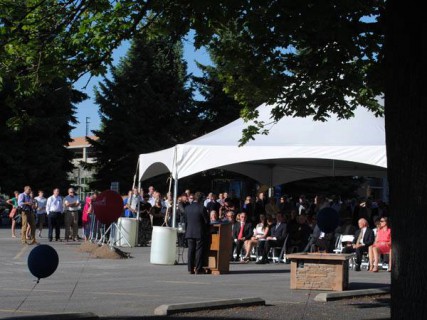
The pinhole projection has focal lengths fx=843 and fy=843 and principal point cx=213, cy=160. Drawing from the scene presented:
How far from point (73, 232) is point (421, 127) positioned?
70.1 feet

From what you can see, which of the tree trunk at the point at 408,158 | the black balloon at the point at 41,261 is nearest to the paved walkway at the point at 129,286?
the black balloon at the point at 41,261

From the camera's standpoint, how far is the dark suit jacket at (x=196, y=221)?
18188mm

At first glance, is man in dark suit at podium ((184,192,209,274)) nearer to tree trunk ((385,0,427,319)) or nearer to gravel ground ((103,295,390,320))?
gravel ground ((103,295,390,320))

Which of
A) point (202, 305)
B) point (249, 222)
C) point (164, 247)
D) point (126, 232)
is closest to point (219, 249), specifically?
point (164, 247)

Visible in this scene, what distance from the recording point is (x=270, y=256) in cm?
2355

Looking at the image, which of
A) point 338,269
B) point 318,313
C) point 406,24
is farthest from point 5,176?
point 406,24

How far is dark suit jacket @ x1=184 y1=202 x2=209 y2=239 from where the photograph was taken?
59.7 ft

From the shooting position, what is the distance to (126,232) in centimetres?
2638

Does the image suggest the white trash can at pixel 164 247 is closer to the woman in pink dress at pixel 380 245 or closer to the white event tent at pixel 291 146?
the white event tent at pixel 291 146

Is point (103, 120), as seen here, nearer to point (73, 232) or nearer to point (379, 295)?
point (73, 232)

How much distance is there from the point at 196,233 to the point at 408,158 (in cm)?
1053

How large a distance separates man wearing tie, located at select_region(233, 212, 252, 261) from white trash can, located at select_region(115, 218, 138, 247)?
4292 mm

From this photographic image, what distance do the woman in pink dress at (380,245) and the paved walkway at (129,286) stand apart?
1.39 ft

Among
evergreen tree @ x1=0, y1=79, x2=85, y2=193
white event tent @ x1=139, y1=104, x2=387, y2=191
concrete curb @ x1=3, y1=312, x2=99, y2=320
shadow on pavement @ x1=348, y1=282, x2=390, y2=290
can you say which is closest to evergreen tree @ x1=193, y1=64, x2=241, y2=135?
evergreen tree @ x1=0, y1=79, x2=85, y2=193
